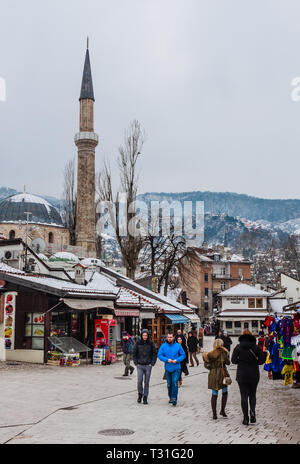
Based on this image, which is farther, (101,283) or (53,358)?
(101,283)

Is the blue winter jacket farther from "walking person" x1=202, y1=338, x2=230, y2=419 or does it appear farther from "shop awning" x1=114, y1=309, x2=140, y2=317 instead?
"shop awning" x1=114, y1=309, x2=140, y2=317

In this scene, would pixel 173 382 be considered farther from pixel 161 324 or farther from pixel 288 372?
pixel 161 324

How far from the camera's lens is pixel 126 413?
940 cm

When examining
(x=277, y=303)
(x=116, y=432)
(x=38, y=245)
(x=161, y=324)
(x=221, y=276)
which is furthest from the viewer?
(x=221, y=276)

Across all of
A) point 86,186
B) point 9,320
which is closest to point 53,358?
point 9,320

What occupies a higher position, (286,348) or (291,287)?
(291,287)

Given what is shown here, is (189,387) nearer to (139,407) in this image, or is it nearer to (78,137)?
(139,407)

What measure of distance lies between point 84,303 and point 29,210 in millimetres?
43158

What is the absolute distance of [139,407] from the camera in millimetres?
10156

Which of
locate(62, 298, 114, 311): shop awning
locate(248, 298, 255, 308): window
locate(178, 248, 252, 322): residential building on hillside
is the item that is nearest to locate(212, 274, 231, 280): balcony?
locate(178, 248, 252, 322): residential building on hillside

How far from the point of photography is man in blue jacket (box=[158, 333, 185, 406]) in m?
10.1

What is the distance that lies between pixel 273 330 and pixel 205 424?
23.1 feet

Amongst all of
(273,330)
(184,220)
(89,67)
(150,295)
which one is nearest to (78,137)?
(89,67)

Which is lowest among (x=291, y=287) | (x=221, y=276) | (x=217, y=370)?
(x=217, y=370)
